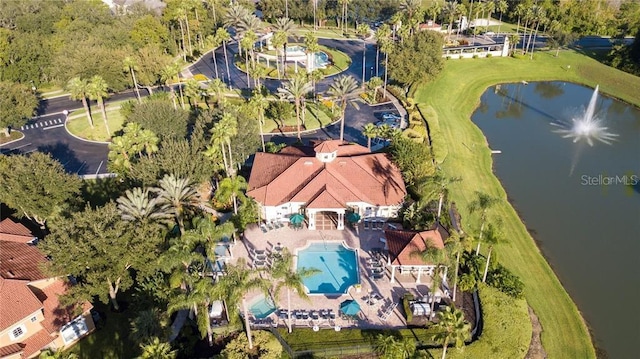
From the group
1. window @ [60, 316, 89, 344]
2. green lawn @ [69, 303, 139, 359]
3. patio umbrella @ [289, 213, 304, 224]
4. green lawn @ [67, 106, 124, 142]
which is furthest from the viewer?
green lawn @ [67, 106, 124, 142]

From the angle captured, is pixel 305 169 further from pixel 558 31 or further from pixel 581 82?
pixel 558 31

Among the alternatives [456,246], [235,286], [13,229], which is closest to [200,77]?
[13,229]

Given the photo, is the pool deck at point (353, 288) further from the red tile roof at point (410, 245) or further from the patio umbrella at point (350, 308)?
the red tile roof at point (410, 245)

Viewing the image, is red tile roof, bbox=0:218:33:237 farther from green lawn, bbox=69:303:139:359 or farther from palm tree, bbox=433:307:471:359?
palm tree, bbox=433:307:471:359

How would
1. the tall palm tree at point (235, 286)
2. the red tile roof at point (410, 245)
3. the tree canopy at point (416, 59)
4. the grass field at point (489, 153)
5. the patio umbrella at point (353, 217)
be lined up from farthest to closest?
1. the tree canopy at point (416, 59)
2. the patio umbrella at point (353, 217)
3. the red tile roof at point (410, 245)
4. the grass field at point (489, 153)
5. the tall palm tree at point (235, 286)

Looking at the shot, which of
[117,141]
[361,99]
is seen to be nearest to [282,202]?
[117,141]

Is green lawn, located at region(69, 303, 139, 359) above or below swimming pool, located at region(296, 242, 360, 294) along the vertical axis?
below

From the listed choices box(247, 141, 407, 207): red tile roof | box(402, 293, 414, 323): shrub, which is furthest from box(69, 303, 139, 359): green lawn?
box(402, 293, 414, 323): shrub

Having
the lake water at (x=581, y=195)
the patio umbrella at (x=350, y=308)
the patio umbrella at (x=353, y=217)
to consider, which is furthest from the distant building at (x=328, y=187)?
the lake water at (x=581, y=195)
